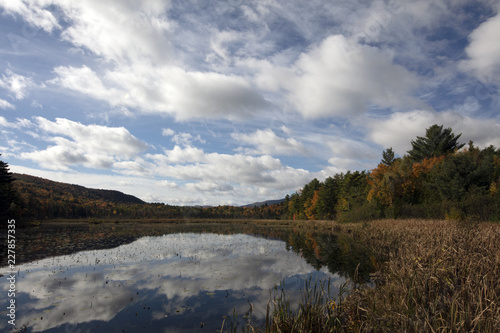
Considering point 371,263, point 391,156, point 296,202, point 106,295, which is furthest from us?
point 296,202

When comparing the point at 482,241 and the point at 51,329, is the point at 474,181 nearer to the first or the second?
the point at 482,241

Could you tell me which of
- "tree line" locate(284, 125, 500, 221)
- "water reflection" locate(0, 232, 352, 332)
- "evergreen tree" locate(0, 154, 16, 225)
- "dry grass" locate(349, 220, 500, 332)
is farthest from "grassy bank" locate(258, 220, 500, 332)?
"evergreen tree" locate(0, 154, 16, 225)

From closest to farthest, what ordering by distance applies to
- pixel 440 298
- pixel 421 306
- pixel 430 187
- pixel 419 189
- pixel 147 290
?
1. pixel 421 306
2. pixel 440 298
3. pixel 147 290
4. pixel 430 187
5. pixel 419 189

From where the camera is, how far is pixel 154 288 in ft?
39.9

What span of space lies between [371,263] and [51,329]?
17.8m

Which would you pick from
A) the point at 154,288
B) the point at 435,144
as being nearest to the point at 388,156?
the point at 435,144

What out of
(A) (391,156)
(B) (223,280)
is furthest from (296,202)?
(B) (223,280)

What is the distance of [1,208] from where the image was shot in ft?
164

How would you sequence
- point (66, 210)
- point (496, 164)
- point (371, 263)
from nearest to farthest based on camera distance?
point (371, 263) < point (496, 164) < point (66, 210)

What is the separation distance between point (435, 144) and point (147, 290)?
75517mm

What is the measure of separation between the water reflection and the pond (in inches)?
1.3

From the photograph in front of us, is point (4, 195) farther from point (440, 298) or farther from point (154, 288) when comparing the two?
point (440, 298)

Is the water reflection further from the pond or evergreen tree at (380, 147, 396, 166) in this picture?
evergreen tree at (380, 147, 396, 166)

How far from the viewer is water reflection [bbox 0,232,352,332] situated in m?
8.55
